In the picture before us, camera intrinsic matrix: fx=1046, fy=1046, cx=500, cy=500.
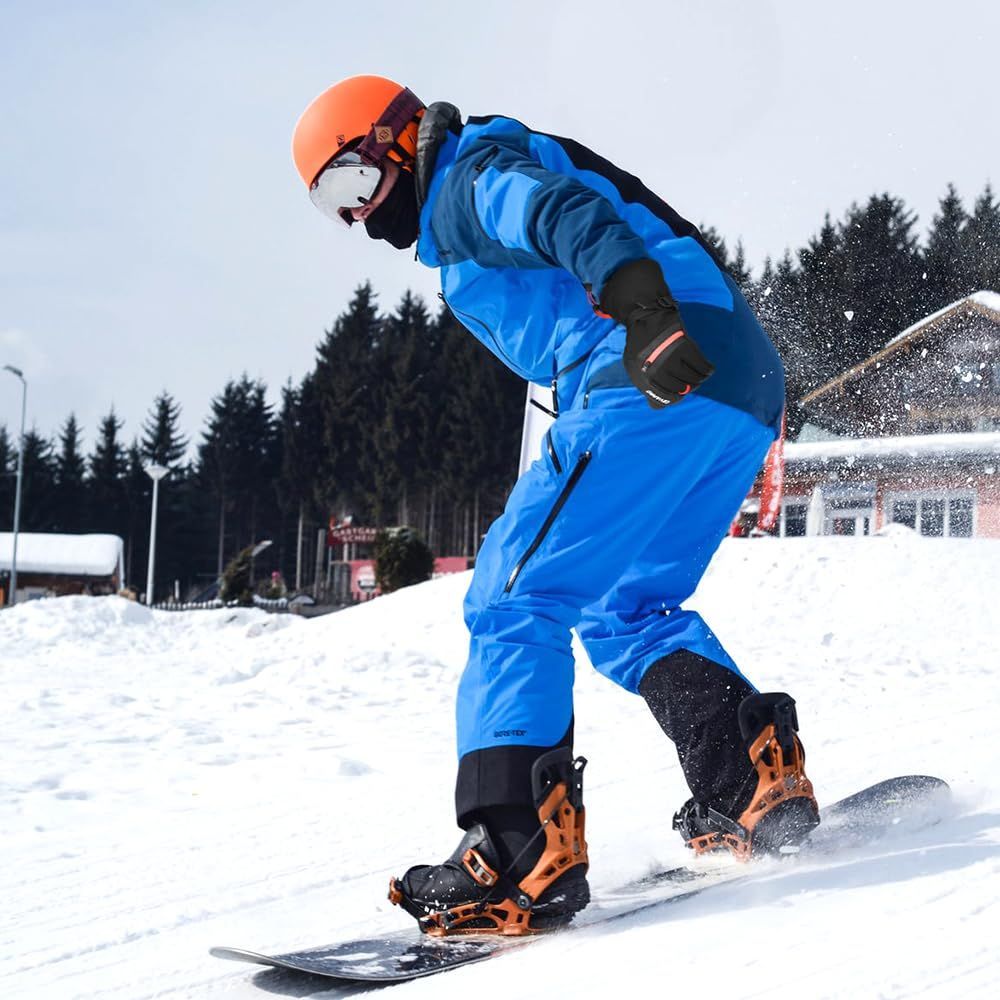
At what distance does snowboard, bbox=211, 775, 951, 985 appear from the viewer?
4.79ft

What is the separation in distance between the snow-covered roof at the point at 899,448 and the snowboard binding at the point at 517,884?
2096cm

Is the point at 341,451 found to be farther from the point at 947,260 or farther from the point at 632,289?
the point at 632,289

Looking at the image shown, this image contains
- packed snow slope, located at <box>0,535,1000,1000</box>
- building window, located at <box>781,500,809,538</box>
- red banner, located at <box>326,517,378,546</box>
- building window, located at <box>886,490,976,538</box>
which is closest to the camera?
packed snow slope, located at <box>0,535,1000,1000</box>

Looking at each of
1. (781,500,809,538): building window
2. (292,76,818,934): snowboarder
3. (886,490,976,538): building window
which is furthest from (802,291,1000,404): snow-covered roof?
(292,76,818,934): snowboarder

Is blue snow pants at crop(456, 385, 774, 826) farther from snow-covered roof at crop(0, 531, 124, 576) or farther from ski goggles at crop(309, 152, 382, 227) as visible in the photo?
snow-covered roof at crop(0, 531, 124, 576)

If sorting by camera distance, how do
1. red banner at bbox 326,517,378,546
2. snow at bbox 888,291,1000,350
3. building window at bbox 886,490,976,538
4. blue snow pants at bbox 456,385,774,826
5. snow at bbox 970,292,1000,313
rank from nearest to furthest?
blue snow pants at bbox 456,385,774,826, snow at bbox 970,292,1000,313, snow at bbox 888,291,1000,350, building window at bbox 886,490,976,538, red banner at bbox 326,517,378,546

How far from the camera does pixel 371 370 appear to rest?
161ft

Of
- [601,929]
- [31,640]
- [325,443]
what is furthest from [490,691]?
[325,443]

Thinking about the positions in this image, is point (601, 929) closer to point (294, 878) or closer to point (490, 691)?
point (490, 691)

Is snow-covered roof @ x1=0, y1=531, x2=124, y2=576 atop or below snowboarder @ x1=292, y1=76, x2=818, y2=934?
atop

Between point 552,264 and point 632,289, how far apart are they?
0.26 metres

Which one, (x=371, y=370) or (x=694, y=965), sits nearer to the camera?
(x=694, y=965)

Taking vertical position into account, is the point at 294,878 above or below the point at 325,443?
below

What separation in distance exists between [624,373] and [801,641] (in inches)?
252
